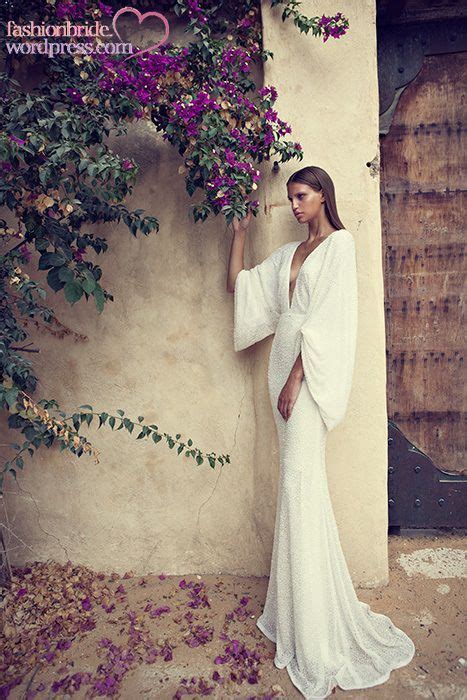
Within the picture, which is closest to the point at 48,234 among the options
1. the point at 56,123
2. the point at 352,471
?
the point at 56,123

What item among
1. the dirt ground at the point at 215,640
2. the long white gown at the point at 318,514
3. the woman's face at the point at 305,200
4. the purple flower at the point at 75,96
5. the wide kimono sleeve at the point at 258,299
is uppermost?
the purple flower at the point at 75,96

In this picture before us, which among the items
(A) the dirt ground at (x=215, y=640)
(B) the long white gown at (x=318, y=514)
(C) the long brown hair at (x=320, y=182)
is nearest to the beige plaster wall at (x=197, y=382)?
(A) the dirt ground at (x=215, y=640)

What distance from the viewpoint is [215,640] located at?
2344 mm

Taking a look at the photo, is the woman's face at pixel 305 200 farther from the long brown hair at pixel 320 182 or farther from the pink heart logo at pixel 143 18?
the pink heart logo at pixel 143 18

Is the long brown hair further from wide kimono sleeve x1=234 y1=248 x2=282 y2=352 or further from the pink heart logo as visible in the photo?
the pink heart logo

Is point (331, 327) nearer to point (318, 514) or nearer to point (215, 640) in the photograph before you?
point (318, 514)

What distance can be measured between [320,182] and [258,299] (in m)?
0.61

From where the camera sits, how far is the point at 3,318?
235cm

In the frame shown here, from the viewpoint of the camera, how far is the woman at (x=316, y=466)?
2.10 metres

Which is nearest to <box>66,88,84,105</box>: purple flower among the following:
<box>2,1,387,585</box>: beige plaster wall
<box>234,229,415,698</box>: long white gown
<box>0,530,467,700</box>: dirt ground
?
<box>2,1,387,585</box>: beige plaster wall

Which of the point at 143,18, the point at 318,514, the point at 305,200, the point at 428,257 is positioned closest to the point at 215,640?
the point at 318,514

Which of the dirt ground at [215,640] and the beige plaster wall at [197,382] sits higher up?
the beige plaster wall at [197,382]

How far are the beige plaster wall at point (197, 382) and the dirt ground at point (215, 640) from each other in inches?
6.6

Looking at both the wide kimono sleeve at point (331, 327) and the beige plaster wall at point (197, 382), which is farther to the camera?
the beige plaster wall at point (197, 382)
